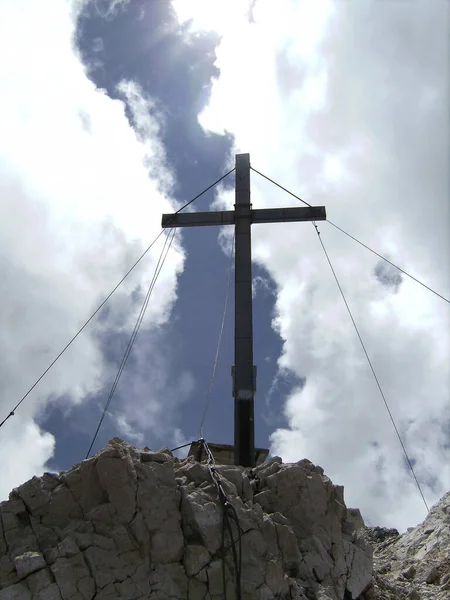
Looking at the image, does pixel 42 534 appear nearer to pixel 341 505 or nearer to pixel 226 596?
pixel 226 596

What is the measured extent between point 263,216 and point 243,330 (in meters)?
3.81

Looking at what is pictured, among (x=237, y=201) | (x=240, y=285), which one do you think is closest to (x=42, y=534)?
(x=240, y=285)

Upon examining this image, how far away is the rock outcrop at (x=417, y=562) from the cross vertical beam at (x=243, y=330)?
3579mm

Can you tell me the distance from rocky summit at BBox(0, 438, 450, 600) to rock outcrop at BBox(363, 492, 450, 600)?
2.3 inches

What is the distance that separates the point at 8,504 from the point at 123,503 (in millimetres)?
1743

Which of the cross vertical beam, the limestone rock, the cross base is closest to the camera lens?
the limestone rock

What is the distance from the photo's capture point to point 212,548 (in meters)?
8.16

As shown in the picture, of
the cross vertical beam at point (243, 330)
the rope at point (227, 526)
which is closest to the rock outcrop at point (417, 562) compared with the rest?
the rope at point (227, 526)

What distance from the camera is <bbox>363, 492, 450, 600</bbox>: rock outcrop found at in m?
9.62

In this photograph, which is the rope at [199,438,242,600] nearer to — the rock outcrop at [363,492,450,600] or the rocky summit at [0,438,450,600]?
the rocky summit at [0,438,450,600]

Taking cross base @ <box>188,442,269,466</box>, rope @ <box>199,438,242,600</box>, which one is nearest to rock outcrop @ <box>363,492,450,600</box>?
rope @ <box>199,438,242,600</box>

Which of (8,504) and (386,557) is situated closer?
(8,504)

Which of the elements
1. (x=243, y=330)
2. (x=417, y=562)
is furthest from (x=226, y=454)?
(x=417, y=562)

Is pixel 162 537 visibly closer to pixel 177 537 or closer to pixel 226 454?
pixel 177 537
